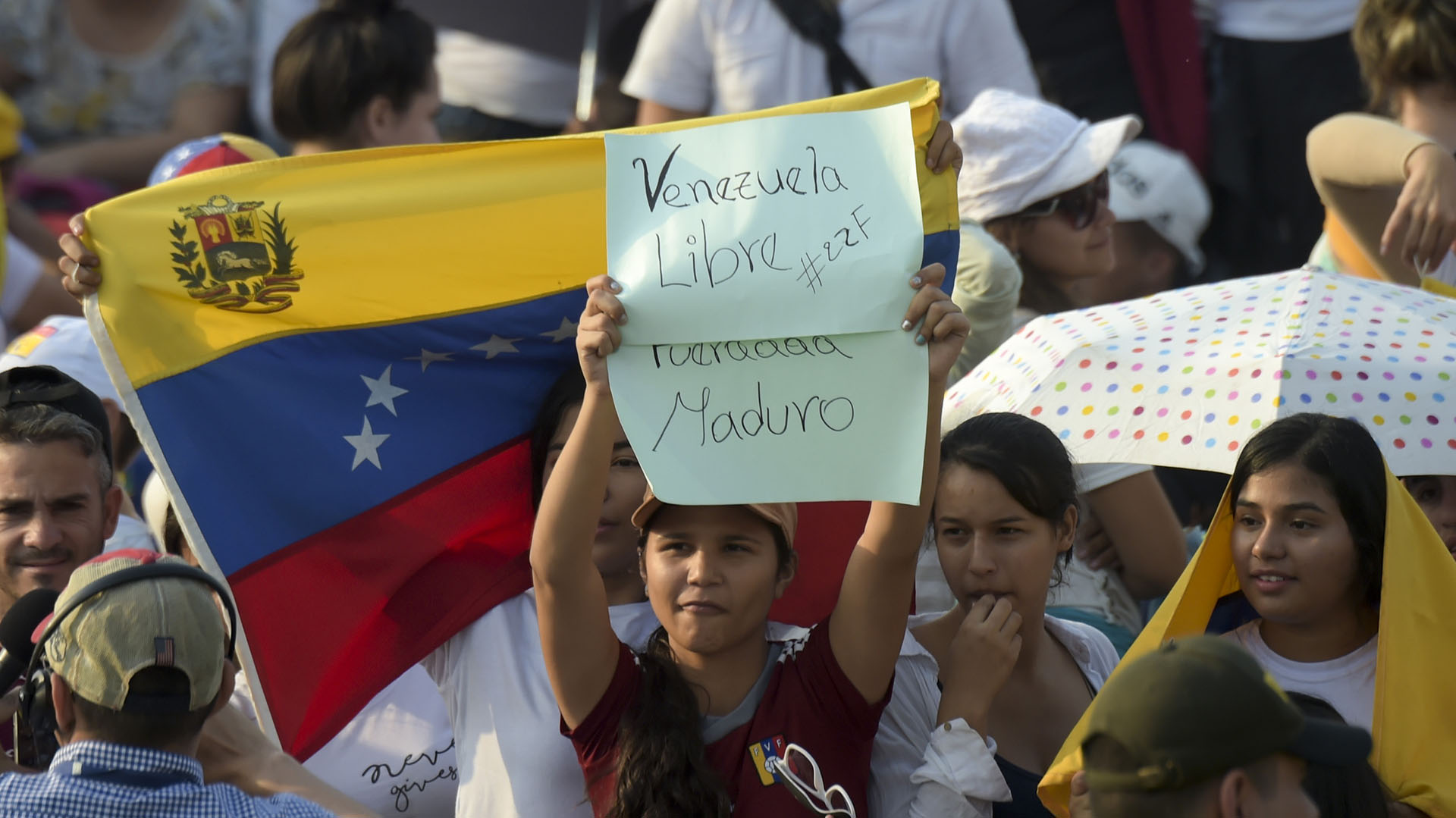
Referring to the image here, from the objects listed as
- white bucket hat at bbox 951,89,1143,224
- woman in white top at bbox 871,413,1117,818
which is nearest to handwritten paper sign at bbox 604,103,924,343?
woman in white top at bbox 871,413,1117,818

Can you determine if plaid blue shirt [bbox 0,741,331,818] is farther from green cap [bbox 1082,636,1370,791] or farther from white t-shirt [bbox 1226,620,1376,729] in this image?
white t-shirt [bbox 1226,620,1376,729]

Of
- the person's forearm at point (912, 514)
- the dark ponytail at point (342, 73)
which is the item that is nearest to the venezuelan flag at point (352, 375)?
the person's forearm at point (912, 514)

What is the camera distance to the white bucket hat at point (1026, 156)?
477cm

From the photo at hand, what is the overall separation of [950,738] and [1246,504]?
731mm

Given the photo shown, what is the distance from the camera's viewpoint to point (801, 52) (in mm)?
5566

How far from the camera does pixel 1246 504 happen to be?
3.21m

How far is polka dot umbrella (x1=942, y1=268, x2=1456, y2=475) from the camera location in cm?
340

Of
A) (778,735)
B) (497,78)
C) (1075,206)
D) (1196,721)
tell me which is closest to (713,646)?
(778,735)

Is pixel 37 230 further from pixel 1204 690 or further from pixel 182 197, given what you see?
pixel 1204 690

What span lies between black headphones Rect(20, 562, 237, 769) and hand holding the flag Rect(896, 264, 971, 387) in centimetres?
79

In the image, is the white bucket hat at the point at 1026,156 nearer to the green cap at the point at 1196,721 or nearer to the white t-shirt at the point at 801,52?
the white t-shirt at the point at 801,52

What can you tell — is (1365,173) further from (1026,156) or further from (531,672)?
(531,672)

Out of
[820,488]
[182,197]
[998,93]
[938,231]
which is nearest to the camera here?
[820,488]

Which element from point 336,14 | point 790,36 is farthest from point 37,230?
point 790,36
